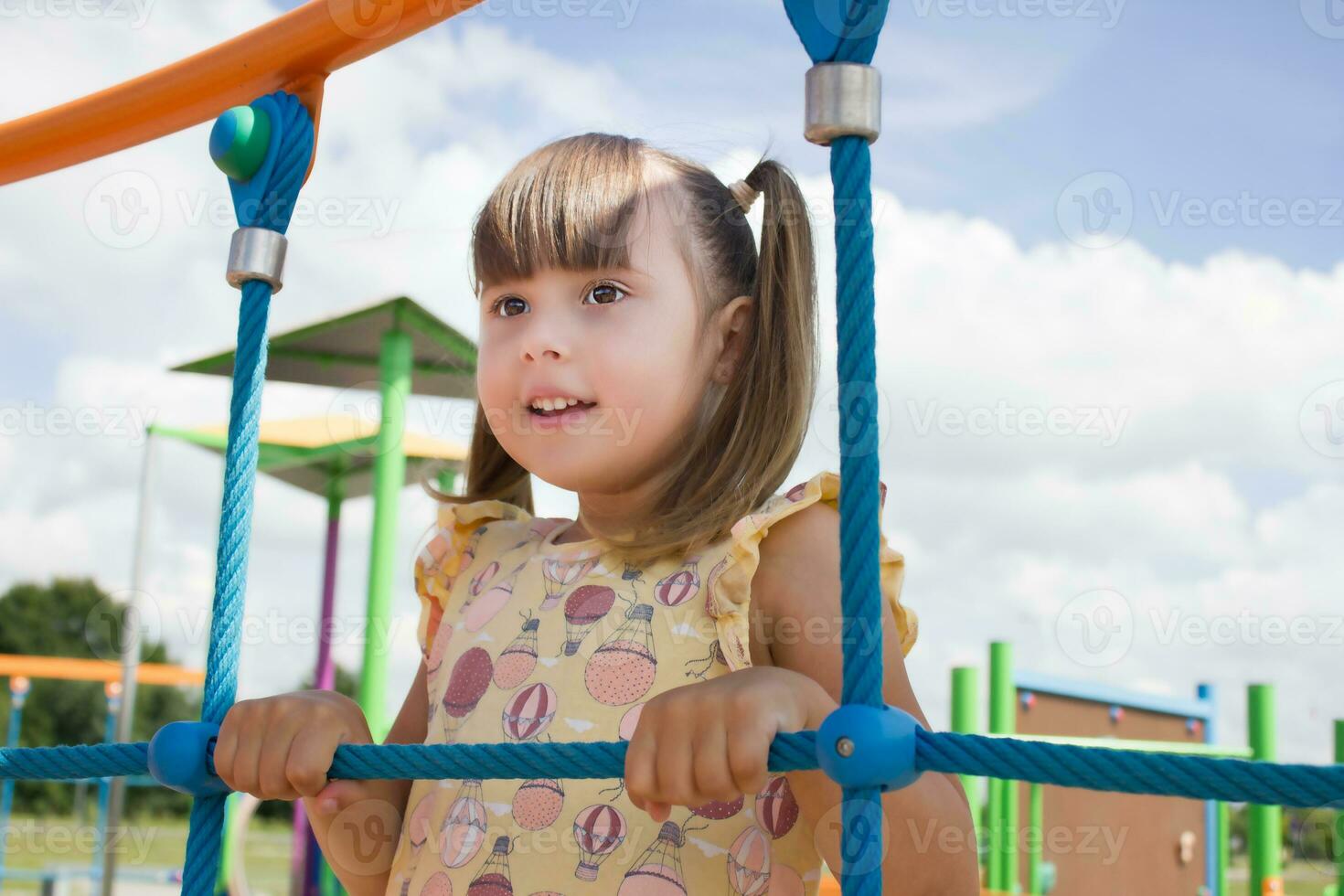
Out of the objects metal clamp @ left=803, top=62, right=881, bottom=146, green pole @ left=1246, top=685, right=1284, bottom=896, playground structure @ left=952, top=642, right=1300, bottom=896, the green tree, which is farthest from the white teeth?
the green tree

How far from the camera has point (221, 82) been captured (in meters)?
1.27

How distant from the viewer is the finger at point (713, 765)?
0.80 metres

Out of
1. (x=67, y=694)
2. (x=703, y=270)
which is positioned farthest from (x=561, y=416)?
(x=67, y=694)

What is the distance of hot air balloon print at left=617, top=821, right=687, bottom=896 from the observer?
3.39 ft

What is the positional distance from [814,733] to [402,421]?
12.9ft

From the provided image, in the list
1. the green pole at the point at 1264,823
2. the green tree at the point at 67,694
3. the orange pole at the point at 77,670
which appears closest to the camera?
the green pole at the point at 1264,823

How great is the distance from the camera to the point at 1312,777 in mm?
646

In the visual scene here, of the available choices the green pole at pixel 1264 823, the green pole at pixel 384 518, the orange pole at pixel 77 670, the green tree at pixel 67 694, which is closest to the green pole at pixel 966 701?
the green pole at pixel 1264 823

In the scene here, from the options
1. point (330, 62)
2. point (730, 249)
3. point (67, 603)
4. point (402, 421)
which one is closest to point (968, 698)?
point (402, 421)

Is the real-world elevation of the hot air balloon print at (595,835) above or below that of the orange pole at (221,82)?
below

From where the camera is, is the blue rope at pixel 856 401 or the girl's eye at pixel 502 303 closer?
the blue rope at pixel 856 401

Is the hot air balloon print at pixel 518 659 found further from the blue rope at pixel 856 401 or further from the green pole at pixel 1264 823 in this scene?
the green pole at pixel 1264 823

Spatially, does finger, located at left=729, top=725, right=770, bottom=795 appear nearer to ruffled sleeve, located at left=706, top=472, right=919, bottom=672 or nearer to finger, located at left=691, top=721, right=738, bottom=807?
finger, located at left=691, top=721, right=738, bottom=807

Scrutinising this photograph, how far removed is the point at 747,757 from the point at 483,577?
25.3 inches
